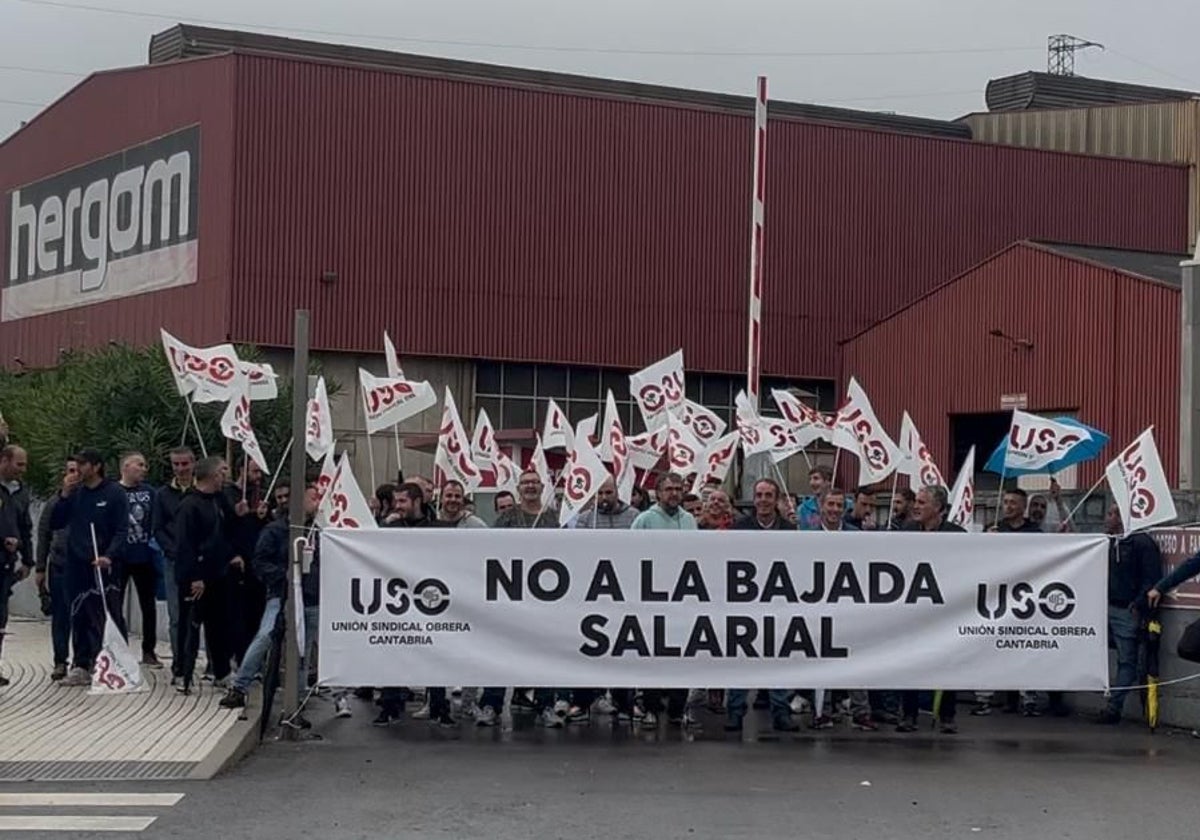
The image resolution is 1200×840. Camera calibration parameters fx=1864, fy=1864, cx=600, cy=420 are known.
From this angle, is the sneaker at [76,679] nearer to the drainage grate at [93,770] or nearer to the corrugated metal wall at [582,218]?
the drainage grate at [93,770]

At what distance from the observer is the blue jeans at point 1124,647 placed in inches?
567

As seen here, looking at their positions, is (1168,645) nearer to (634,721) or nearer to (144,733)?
(634,721)

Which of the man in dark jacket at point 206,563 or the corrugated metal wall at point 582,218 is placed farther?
the corrugated metal wall at point 582,218

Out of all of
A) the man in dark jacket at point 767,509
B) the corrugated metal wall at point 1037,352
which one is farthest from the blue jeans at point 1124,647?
the corrugated metal wall at point 1037,352

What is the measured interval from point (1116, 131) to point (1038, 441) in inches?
1213

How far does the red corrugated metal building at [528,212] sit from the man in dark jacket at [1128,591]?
908 inches

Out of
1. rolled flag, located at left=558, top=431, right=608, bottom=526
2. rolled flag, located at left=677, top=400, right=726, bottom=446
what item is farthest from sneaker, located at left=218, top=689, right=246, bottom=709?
rolled flag, located at left=677, top=400, right=726, bottom=446

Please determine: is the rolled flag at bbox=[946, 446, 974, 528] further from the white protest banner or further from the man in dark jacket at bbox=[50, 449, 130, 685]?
the man in dark jacket at bbox=[50, 449, 130, 685]

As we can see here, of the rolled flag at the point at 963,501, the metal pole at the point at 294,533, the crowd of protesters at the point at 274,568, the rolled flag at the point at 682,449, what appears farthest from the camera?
the rolled flag at the point at 682,449

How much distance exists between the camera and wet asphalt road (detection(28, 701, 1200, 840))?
9.84m

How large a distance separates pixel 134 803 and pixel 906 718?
5.93 meters

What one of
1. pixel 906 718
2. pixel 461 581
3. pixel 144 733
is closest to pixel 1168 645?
pixel 906 718

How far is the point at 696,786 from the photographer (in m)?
11.1

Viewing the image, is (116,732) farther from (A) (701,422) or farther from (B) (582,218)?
(B) (582,218)
